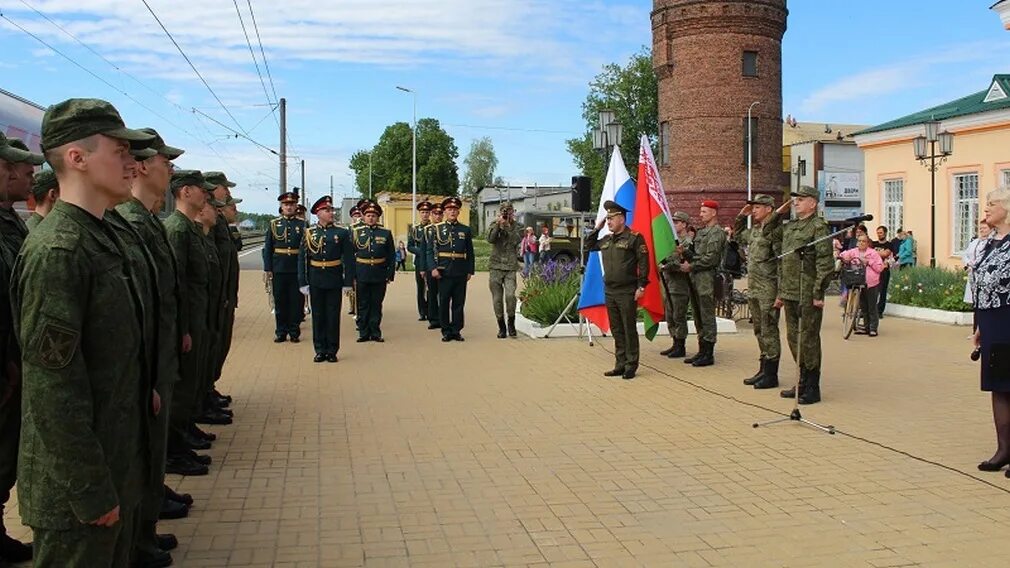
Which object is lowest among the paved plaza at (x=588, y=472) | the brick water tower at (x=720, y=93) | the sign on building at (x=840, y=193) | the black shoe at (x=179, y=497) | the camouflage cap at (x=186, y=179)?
the paved plaza at (x=588, y=472)

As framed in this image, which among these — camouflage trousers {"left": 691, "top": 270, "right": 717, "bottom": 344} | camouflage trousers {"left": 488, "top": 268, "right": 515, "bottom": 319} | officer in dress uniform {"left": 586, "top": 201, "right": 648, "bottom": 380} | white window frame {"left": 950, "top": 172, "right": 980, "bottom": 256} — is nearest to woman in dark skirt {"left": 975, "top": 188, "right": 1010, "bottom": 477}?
officer in dress uniform {"left": 586, "top": 201, "right": 648, "bottom": 380}

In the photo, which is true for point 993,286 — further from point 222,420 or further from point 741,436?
point 222,420

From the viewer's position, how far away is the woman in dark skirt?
6.16 metres

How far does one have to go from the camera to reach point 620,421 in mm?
8031

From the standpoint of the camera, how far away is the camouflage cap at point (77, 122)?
3072mm

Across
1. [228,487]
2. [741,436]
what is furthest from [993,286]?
[228,487]

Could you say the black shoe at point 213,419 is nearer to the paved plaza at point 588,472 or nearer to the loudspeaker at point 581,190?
the paved plaza at point 588,472

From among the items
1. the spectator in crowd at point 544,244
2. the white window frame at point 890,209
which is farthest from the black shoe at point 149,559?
Result: the spectator in crowd at point 544,244

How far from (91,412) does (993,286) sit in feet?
18.9

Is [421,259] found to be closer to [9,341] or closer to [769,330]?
[769,330]

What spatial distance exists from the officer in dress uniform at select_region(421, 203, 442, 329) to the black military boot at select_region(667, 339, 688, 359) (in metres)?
4.22

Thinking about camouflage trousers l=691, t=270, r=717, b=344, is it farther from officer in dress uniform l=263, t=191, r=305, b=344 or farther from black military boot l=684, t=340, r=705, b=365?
officer in dress uniform l=263, t=191, r=305, b=344

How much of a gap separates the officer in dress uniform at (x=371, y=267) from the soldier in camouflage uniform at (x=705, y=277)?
4466mm

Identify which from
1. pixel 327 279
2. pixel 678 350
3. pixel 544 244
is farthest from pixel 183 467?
pixel 544 244
